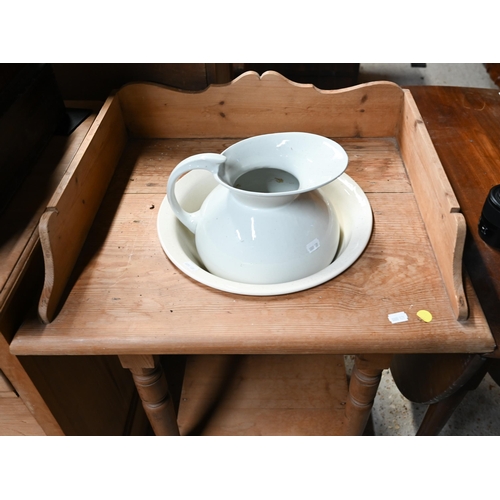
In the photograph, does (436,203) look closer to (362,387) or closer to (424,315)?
(424,315)

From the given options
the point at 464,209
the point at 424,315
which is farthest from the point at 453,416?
the point at 424,315

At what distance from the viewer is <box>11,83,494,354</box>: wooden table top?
0.63 metres

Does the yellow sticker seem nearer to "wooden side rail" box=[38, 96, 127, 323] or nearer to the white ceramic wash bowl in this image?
the white ceramic wash bowl

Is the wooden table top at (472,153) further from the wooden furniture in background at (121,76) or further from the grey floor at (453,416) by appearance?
the grey floor at (453,416)

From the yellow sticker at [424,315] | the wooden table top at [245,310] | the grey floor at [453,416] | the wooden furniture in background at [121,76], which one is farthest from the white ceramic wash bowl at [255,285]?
the grey floor at [453,416]

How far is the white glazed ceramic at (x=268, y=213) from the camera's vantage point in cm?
70

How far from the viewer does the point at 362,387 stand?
2.85 ft

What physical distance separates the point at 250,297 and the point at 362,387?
1.12ft

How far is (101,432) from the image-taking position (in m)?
1.05

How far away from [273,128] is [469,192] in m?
0.44

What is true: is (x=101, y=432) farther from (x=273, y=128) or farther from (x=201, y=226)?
(x=273, y=128)

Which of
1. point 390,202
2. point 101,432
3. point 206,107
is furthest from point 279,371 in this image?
point 206,107

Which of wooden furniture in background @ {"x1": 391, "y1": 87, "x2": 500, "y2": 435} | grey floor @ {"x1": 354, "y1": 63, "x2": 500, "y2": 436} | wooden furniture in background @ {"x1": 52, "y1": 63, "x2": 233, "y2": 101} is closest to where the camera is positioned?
wooden furniture in background @ {"x1": 391, "y1": 87, "x2": 500, "y2": 435}

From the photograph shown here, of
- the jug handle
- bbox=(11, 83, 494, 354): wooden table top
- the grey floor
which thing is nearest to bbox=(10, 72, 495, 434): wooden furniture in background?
bbox=(11, 83, 494, 354): wooden table top
